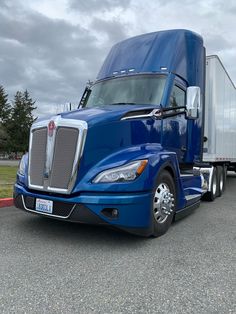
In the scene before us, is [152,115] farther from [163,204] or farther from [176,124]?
[163,204]

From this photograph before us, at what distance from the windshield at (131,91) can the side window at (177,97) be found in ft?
0.91

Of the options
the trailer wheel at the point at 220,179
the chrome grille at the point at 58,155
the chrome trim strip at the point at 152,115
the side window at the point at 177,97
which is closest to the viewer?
the chrome grille at the point at 58,155

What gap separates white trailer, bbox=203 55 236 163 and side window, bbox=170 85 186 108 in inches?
105

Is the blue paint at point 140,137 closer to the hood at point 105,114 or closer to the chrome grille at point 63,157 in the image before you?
the hood at point 105,114

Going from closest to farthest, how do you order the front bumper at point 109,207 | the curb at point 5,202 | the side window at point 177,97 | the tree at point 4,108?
1. the front bumper at point 109,207
2. the side window at point 177,97
3. the curb at point 5,202
4. the tree at point 4,108

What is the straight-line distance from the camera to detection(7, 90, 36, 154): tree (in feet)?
271

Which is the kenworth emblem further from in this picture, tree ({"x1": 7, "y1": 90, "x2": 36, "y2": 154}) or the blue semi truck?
tree ({"x1": 7, "y1": 90, "x2": 36, "y2": 154})

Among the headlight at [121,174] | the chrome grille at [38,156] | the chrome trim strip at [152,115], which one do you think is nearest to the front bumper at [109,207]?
the headlight at [121,174]

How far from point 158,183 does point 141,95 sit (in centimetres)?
173

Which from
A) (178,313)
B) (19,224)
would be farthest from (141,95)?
(178,313)

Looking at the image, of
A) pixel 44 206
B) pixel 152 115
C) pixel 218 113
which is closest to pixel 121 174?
pixel 44 206

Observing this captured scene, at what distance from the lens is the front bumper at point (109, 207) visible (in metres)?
4.53

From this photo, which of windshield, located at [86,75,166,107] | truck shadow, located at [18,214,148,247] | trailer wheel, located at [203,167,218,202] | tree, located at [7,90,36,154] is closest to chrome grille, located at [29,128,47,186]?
truck shadow, located at [18,214,148,247]

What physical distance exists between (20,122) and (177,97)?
82.6 metres
